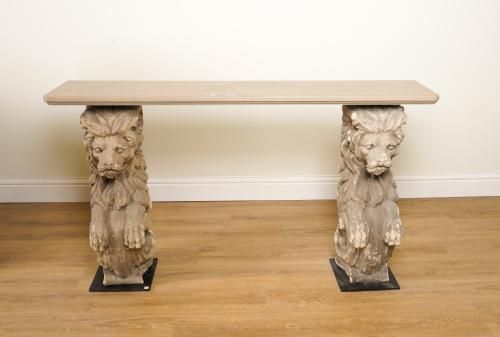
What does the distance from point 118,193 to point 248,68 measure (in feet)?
4.28

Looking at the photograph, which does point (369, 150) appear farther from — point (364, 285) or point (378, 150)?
point (364, 285)

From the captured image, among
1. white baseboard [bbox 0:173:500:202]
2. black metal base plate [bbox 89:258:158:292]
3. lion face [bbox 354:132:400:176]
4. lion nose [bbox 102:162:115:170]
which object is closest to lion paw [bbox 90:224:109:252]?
black metal base plate [bbox 89:258:158:292]

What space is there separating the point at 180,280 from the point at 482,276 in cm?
159

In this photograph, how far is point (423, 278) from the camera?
8.63 ft

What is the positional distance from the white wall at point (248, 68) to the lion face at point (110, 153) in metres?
1.07

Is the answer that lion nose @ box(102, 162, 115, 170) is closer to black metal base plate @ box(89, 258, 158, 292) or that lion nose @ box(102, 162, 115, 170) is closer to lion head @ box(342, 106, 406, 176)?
black metal base plate @ box(89, 258, 158, 292)

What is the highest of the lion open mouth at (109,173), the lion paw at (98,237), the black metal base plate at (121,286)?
the lion open mouth at (109,173)

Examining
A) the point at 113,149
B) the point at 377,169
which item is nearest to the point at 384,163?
the point at 377,169

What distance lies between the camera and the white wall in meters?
3.18

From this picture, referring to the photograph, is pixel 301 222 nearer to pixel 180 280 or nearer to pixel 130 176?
pixel 180 280

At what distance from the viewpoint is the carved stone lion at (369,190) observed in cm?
230

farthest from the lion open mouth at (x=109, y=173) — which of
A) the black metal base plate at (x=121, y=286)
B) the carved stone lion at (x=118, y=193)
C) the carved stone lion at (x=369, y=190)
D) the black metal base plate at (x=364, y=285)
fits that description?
the black metal base plate at (x=364, y=285)

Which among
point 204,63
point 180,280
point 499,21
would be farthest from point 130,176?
point 499,21

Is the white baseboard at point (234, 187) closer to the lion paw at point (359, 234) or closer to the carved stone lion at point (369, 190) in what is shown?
the carved stone lion at point (369, 190)
